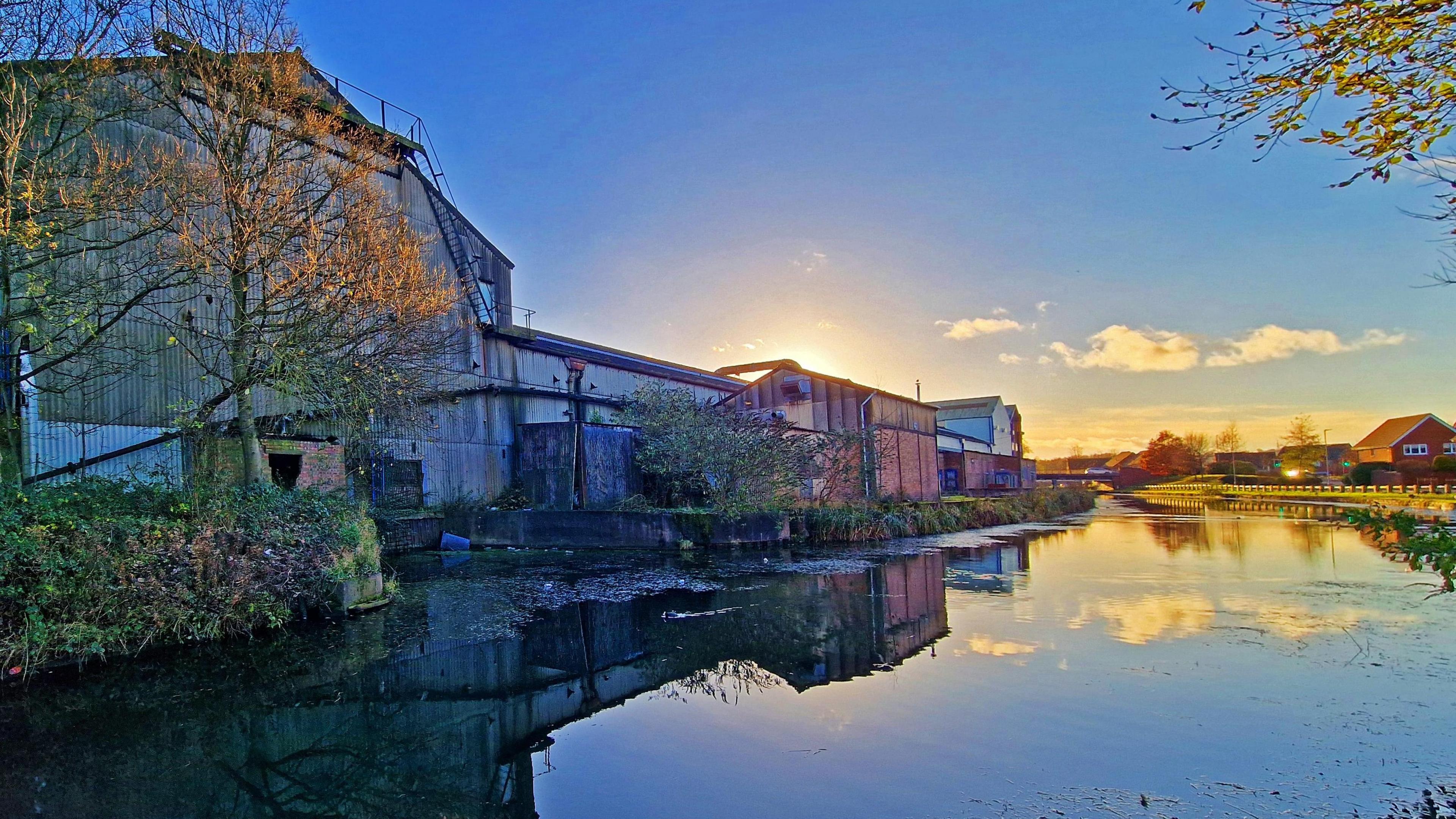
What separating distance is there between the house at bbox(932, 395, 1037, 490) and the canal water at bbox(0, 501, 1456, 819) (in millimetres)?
28095

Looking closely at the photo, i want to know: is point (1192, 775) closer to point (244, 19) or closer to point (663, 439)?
point (244, 19)

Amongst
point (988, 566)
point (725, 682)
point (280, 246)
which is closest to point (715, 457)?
point (988, 566)

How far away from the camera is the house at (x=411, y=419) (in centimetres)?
1195

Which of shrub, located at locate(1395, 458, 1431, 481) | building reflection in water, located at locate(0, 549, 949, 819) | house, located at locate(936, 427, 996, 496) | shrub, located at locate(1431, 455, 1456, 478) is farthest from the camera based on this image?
shrub, located at locate(1395, 458, 1431, 481)

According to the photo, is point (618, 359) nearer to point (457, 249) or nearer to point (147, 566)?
point (457, 249)

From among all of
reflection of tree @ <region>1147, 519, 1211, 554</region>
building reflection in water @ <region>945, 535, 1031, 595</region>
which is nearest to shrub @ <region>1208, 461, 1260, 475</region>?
reflection of tree @ <region>1147, 519, 1211, 554</region>

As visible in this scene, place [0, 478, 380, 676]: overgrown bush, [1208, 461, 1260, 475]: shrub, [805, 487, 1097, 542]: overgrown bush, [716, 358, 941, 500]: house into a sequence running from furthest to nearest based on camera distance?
[1208, 461, 1260, 475]: shrub, [716, 358, 941, 500]: house, [805, 487, 1097, 542]: overgrown bush, [0, 478, 380, 676]: overgrown bush

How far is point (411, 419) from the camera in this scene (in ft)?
52.9

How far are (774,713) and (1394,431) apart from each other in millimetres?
67666

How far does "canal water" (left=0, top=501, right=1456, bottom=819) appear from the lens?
4.08 metres

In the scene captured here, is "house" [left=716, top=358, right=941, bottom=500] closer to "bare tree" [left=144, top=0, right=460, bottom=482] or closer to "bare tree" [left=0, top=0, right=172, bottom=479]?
"bare tree" [left=144, top=0, right=460, bottom=482]

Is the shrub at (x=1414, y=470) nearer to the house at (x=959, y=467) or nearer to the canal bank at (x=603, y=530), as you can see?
the house at (x=959, y=467)

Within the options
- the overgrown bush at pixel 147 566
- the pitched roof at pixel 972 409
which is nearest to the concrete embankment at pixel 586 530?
the overgrown bush at pixel 147 566

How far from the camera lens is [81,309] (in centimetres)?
828
